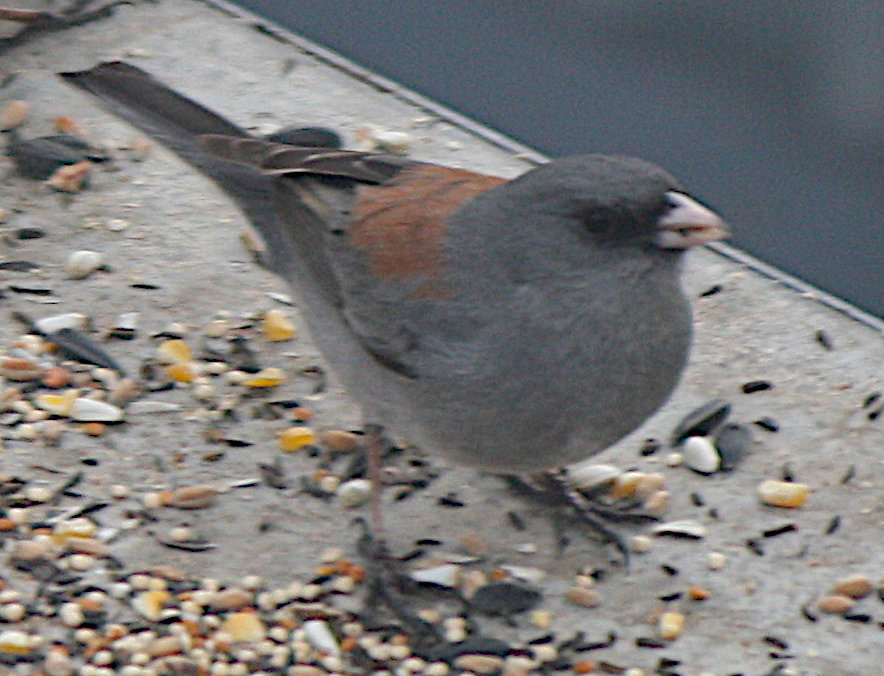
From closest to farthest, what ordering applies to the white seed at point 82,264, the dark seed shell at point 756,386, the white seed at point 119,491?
the white seed at point 119,491 → the dark seed shell at point 756,386 → the white seed at point 82,264

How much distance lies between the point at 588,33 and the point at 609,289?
132cm

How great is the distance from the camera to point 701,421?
8.86ft

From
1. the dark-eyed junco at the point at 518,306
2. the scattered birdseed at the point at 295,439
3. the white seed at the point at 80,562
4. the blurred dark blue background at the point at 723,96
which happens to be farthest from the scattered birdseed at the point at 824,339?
the white seed at the point at 80,562

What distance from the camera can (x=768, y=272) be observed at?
3.14 m

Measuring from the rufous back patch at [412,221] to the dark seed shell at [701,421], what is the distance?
0.59m

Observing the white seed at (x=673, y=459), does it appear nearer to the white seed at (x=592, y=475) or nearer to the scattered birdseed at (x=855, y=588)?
the white seed at (x=592, y=475)

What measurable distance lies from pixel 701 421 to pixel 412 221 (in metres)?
0.71

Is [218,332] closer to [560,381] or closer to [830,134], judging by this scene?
[560,381]

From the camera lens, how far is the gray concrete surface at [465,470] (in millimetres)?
2332

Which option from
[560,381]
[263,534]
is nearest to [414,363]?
[560,381]

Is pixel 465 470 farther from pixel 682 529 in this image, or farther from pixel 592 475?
pixel 682 529

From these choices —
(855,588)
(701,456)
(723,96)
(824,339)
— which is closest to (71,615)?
(701,456)

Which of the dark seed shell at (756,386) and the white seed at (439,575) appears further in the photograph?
the dark seed shell at (756,386)

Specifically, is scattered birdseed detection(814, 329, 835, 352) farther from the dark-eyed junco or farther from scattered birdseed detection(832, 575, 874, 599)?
the dark-eyed junco
